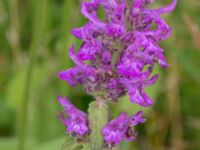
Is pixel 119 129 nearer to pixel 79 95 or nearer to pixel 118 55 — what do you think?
pixel 118 55

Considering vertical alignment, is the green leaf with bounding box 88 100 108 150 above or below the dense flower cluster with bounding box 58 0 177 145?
below

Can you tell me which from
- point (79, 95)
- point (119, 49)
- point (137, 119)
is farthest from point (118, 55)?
point (79, 95)

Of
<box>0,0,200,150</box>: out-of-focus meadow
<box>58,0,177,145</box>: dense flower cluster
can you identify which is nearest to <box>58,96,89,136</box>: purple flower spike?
<box>58,0,177,145</box>: dense flower cluster

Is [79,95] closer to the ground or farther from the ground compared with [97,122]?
farther from the ground

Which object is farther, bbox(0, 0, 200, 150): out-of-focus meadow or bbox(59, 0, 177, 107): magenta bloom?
bbox(0, 0, 200, 150): out-of-focus meadow

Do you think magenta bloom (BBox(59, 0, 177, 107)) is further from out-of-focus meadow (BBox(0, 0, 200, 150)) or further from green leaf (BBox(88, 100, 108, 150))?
out-of-focus meadow (BBox(0, 0, 200, 150))
